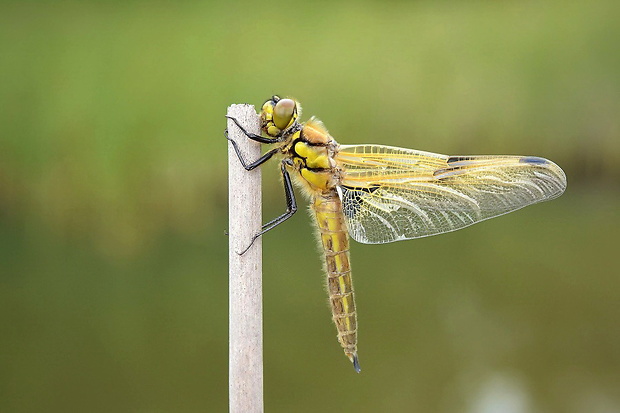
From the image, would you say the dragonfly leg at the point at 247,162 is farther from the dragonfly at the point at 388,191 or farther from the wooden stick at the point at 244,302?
the dragonfly at the point at 388,191

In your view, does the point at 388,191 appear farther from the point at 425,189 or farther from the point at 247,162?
the point at 247,162

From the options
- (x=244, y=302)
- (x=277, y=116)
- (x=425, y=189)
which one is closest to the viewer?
(x=244, y=302)

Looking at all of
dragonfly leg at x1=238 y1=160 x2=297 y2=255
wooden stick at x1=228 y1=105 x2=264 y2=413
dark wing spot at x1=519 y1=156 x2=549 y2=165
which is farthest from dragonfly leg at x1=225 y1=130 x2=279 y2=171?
dark wing spot at x1=519 y1=156 x2=549 y2=165

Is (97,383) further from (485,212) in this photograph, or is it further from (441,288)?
(485,212)

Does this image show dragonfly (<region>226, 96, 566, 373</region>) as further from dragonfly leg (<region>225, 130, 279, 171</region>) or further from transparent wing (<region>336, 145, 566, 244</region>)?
dragonfly leg (<region>225, 130, 279, 171</region>)

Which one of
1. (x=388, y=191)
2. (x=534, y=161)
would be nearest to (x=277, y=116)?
(x=388, y=191)
